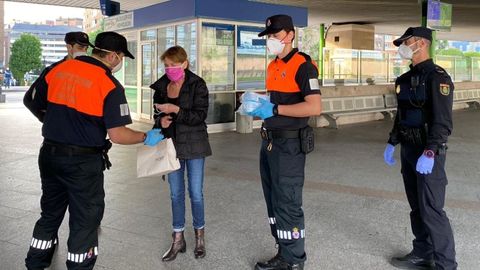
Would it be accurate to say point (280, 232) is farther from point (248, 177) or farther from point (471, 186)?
point (471, 186)

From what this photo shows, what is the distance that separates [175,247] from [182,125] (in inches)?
38.5

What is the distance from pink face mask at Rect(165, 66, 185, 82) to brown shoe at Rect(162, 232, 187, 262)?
124 cm

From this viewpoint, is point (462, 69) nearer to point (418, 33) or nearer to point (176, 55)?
point (418, 33)

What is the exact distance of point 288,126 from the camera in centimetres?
335

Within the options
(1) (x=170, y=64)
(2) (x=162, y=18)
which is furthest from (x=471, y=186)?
(2) (x=162, y=18)

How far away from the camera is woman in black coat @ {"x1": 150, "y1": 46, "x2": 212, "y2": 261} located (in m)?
3.66

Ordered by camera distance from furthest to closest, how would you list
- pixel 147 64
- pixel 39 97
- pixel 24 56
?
pixel 24 56 < pixel 147 64 < pixel 39 97

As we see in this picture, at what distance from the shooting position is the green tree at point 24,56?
46.6 metres

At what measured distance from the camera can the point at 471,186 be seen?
245 inches

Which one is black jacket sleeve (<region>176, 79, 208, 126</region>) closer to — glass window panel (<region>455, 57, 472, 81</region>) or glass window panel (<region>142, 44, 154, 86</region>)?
glass window panel (<region>142, 44, 154, 86</region>)

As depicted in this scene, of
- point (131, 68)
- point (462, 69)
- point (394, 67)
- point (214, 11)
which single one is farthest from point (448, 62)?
point (131, 68)

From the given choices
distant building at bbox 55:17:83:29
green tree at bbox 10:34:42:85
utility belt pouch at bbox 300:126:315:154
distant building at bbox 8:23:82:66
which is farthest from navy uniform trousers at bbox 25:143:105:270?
distant building at bbox 55:17:83:29

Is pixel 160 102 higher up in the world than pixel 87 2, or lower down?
lower down

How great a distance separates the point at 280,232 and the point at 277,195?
270mm
